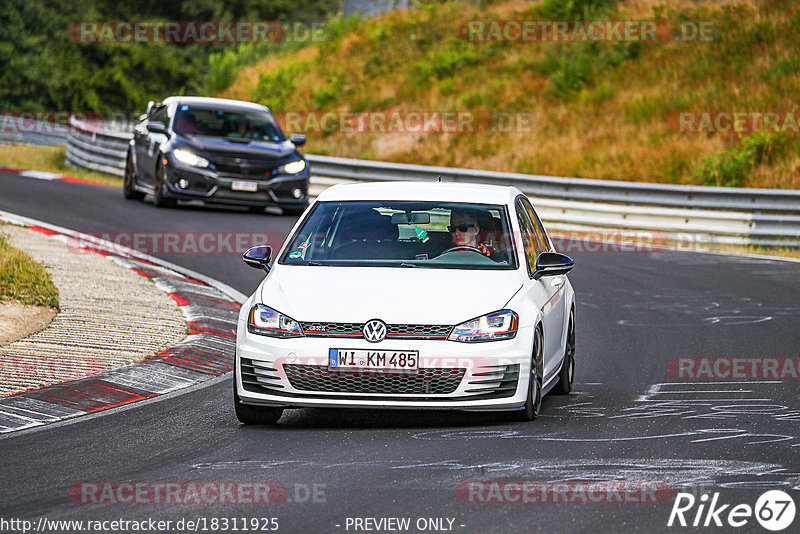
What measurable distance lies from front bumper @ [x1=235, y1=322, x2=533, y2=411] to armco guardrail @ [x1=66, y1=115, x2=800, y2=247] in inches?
578

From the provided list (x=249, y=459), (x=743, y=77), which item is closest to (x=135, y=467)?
(x=249, y=459)

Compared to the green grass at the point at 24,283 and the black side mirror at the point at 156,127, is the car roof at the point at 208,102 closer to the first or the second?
the black side mirror at the point at 156,127

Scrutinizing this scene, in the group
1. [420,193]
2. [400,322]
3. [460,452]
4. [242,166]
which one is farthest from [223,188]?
[460,452]

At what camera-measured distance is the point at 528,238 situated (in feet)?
32.0

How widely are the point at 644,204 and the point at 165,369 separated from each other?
15098 mm

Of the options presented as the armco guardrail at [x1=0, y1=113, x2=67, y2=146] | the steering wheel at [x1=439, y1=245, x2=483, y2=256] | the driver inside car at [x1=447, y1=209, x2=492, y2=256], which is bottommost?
the armco guardrail at [x1=0, y1=113, x2=67, y2=146]

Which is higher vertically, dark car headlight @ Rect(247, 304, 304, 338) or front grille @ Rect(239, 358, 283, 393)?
dark car headlight @ Rect(247, 304, 304, 338)

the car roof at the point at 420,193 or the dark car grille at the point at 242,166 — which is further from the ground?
the car roof at the point at 420,193

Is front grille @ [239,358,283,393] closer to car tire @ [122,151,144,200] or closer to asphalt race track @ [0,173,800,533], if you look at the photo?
asphalt race track @ [0,173,800,533]

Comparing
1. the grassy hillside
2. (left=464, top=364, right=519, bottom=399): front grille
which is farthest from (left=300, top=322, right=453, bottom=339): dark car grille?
the grassy hillside

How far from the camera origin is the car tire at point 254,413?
8539mm

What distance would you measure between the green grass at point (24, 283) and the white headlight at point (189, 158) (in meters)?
8.16

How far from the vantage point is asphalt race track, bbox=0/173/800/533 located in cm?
624

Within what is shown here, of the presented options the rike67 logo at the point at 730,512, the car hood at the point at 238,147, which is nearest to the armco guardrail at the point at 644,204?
the car hood at the point at 238,147
